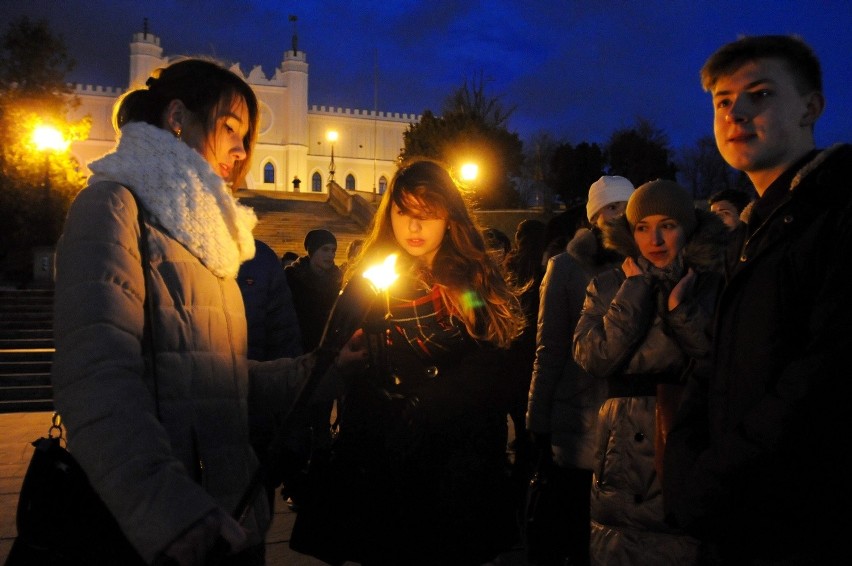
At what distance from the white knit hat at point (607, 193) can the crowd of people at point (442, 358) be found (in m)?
1.46

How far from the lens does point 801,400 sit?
1571mm

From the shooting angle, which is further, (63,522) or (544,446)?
(544,446)

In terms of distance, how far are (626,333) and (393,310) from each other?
961mm

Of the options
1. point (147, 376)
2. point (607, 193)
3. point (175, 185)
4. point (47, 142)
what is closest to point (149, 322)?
point (147, 376)

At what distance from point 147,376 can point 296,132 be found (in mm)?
68412

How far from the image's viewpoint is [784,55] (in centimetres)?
198

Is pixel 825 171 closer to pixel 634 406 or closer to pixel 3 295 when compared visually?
pixel 634 406

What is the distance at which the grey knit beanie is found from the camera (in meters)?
3.07

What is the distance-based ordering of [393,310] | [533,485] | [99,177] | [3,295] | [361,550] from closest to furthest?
[99,177]
[361,550]
[393,310]
[533,485]
[3,295]

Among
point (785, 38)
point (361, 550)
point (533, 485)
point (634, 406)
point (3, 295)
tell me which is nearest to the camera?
point (785, 38)

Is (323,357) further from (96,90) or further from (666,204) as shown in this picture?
(96,90)

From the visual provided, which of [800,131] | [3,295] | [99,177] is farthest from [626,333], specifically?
[3,295]

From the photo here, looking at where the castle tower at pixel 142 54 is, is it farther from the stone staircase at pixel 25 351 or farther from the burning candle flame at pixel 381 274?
the burning candle flame at pixel 381 274

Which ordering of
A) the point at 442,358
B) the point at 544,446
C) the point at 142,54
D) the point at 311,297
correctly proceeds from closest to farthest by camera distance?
the point at 442,358, the point at 544,446, the point at 311,297, the point at 142,54
